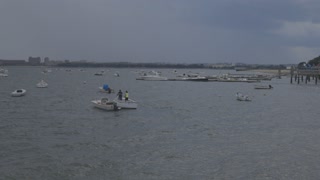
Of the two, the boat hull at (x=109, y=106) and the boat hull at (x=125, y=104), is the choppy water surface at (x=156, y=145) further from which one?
the boat hull at (x=125, y=104)

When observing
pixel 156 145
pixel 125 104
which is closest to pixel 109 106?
pixel 125 104

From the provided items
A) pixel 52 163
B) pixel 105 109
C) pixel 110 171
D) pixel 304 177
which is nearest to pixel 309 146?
pixel 304 177

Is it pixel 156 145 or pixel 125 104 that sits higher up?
pixel 125 104

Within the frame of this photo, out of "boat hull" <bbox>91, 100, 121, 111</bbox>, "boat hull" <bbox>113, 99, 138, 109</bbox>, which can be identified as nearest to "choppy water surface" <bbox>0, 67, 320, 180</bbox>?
"boat hull" <bbox>91, 100, 121, 111</bbox>

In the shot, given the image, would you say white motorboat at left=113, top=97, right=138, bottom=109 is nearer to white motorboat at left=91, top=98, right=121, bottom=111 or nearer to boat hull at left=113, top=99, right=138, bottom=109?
boat hull at left=113, top=99, right=138, bottom=109

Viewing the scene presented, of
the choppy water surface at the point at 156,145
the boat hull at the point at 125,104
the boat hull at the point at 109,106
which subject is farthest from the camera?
the boat hull at the point at 125,104

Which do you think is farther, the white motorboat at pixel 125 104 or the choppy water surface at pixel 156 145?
the white motorboat at pixel 125 104

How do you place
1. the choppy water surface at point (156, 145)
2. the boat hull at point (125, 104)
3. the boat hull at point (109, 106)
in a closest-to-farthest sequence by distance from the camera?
1. the choppy water surface at point (156, 145)
2. the boat hull at point (109, 106)
3. the boat hull at point (125, 104)

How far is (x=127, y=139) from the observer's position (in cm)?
3406

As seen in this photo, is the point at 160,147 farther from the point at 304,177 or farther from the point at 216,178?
the point at 304,177

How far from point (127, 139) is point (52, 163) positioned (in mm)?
8901

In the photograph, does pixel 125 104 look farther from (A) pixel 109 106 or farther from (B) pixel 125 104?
(A) pixel 109 106

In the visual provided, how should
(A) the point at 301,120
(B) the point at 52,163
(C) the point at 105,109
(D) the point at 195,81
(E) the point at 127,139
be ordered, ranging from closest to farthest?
(B) the point at 52,163
(E) the point at 127,139
(A) the point at 301,120
(C) the point at 105,109
(D) the point at 195,81

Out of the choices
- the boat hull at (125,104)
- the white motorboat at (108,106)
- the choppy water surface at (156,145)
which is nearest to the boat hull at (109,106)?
the white motorboat at (108,106)
